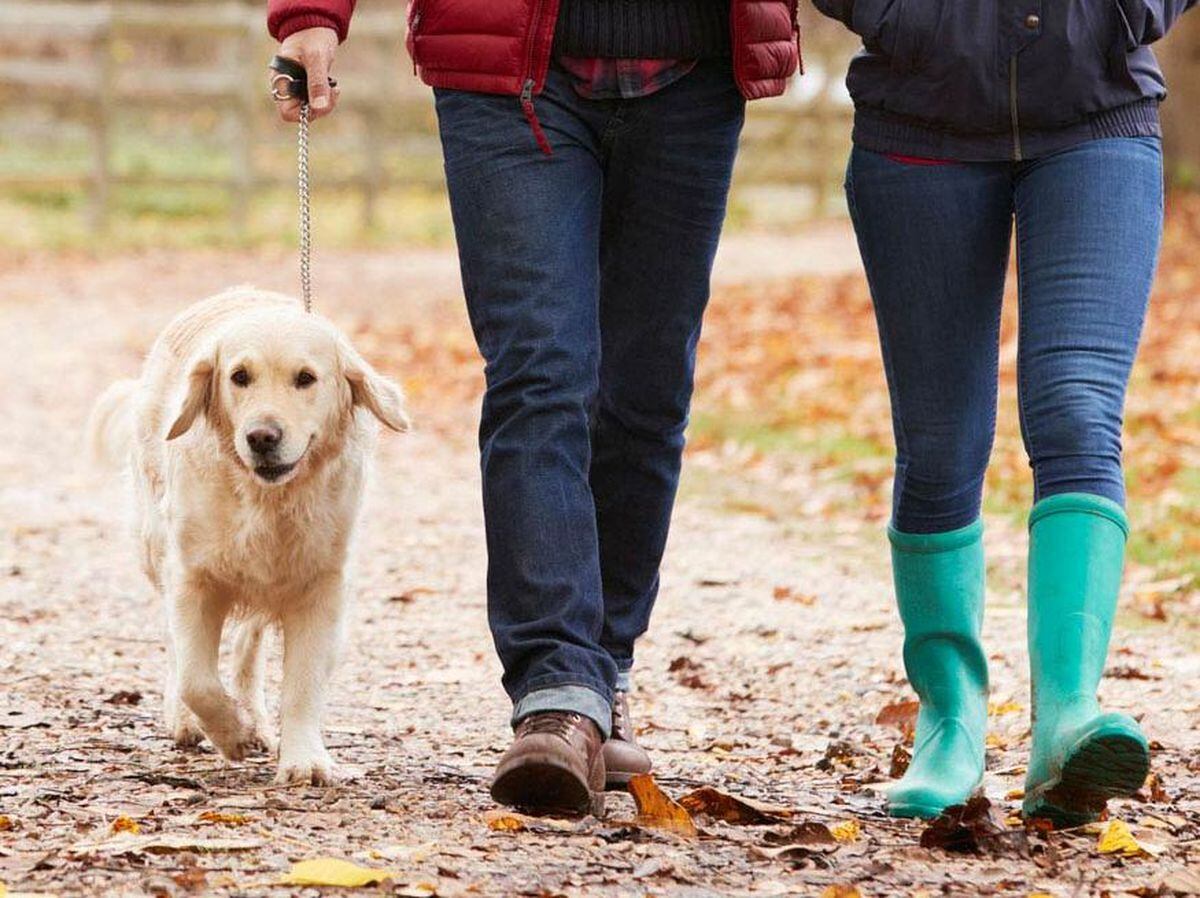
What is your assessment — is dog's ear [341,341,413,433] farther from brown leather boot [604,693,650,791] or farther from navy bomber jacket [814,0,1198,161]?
navy bomber jacket [814,0,1198,161]

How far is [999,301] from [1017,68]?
0.44m

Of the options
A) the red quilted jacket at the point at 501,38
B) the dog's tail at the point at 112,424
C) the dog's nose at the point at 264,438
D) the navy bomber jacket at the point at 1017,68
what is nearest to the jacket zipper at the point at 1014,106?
the navy bomber jacket at the point at 1017,68

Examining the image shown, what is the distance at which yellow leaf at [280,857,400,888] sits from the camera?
2871mm

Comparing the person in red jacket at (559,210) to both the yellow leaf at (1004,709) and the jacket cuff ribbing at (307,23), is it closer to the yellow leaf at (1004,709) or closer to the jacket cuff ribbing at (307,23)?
the jacket cuff ribbing at (307,23)

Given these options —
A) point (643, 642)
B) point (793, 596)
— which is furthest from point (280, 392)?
point (793, 596)

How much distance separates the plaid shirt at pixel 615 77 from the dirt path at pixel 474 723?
4.28ft

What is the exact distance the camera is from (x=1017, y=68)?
343 centimetres

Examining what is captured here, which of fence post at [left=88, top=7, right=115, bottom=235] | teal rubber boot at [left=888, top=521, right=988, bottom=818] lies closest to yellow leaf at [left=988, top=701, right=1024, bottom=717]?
teal rubber boot at [left=888, top=521, right=988, bottom=818]

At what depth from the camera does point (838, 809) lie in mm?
3727

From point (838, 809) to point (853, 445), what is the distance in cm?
575

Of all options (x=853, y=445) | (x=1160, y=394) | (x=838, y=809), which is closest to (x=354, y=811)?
(x=838, y=809)

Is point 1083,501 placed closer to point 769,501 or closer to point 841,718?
point 841,718

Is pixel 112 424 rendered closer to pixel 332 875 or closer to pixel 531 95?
pixel 531 95

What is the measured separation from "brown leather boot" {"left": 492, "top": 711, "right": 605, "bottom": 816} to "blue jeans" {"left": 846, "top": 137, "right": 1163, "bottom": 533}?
0.80 m
